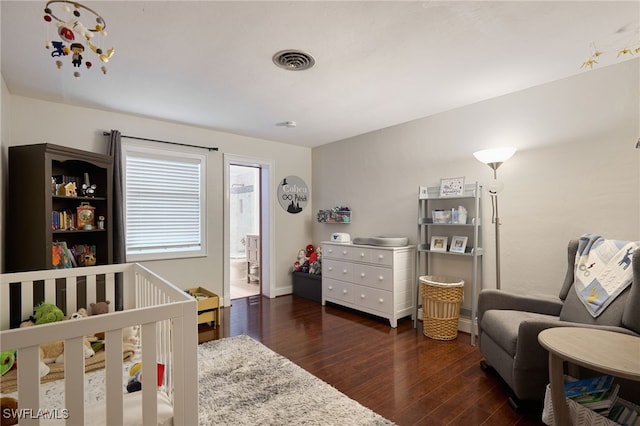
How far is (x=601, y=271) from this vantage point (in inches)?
77.5

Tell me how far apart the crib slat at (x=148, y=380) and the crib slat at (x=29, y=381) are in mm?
266

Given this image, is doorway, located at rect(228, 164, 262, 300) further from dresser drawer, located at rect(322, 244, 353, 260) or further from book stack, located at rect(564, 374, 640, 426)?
book stack, located at rect(564, 374, 640, 426)

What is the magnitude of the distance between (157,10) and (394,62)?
1529 mm

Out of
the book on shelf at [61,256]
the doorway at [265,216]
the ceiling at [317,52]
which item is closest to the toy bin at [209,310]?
the book on shelf at [61,256]

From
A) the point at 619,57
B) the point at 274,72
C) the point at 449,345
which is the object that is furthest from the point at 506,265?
the point at 274,72

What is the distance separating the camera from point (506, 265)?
9.45 feet

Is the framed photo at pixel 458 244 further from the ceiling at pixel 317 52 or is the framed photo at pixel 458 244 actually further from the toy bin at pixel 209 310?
the toy bin at pixel 209 310

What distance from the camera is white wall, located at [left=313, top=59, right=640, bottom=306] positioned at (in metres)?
2.28

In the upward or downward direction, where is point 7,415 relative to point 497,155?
downward

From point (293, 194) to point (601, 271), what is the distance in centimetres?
372

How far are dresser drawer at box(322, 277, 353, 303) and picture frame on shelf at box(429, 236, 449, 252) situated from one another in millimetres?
1105

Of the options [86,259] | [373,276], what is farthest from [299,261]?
[86,259]

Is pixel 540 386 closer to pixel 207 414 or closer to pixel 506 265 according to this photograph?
pixel 506 265

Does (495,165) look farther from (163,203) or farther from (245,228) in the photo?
(245,228)
